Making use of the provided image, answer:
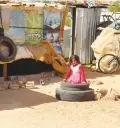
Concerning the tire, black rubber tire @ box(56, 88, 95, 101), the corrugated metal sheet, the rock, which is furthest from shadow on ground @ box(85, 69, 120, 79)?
black rubber tire @ box(56, 88, 95, 101)

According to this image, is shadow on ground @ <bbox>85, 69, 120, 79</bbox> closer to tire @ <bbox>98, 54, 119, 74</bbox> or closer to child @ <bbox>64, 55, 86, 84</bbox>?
tire @ <bbox>98, 54, 119, 74</bbox>

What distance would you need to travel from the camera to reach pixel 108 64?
15273 mm

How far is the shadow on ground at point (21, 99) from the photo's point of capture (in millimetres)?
10109

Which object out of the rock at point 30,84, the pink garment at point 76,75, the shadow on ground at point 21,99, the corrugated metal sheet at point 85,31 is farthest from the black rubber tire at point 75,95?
the corrugated metal sheet at point 85,31

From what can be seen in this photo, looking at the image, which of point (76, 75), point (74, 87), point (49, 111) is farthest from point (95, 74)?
point (49, 111)

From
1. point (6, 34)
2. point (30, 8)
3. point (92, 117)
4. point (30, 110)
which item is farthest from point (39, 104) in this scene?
point (30, 8)

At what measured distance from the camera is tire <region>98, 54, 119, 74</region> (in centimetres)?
1523

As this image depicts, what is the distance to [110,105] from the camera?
1023cm

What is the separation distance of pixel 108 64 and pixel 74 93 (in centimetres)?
494

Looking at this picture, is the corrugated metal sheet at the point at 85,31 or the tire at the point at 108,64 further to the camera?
the corrugated metal sheet at the point at 85,31

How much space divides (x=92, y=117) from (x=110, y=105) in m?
1.29

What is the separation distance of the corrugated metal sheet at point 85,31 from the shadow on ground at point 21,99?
16.0ft

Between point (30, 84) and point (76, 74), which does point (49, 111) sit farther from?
point (30, 84)

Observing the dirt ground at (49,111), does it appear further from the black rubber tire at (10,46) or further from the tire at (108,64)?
the tire at (108,64)
